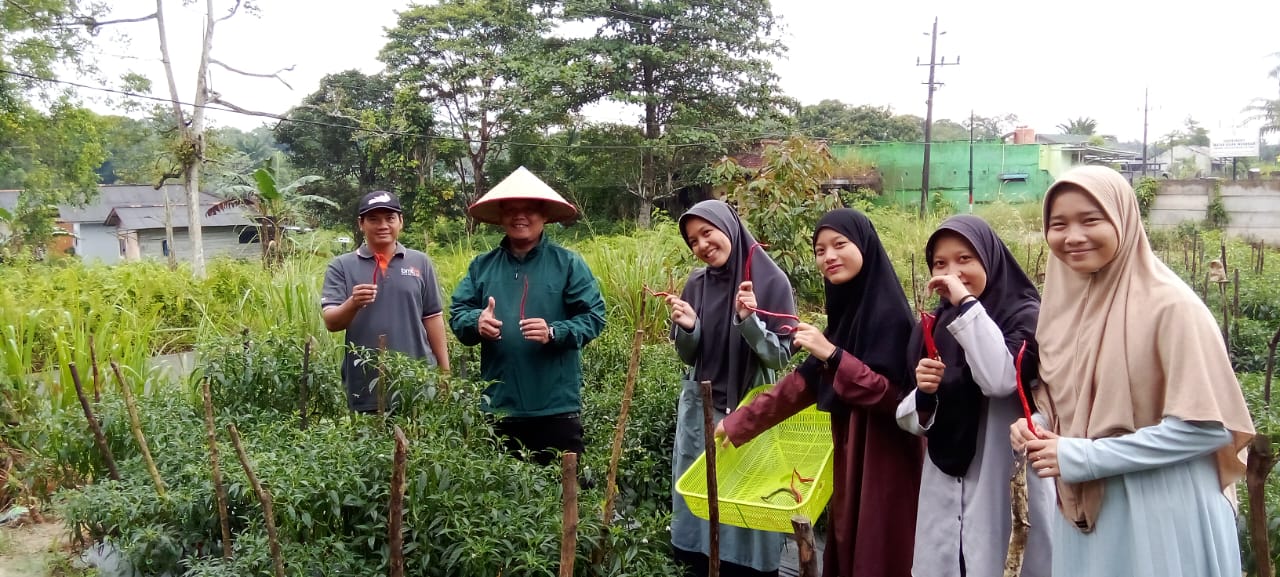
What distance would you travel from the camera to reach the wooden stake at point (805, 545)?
1.14m

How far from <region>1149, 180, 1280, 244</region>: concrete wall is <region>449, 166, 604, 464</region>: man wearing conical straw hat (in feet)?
56.7

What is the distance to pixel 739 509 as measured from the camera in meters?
1.93

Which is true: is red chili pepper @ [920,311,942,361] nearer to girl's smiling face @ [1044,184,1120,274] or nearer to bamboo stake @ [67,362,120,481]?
girl's smiling face @ [1044,184,1120,274]

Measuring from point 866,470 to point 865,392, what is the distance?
0.75ft

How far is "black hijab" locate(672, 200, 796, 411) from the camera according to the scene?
2.42 metres

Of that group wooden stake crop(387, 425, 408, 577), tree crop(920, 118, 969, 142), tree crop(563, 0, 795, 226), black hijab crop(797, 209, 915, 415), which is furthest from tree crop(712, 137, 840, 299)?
tree crop(920, 118, 969, 142)

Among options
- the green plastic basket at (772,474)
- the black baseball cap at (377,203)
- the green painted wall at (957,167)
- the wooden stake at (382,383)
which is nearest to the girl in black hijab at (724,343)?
the green plastic basket at (772,474)

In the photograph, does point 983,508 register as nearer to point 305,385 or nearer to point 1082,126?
point 305,385

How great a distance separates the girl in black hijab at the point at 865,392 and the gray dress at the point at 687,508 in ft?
0.94

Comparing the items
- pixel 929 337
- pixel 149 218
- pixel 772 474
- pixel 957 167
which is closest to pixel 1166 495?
pixel 929 337

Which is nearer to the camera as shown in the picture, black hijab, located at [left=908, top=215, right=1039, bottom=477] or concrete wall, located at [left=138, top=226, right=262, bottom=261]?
black hijab, located at [left=908, top=215, right=1039, bottom=477]

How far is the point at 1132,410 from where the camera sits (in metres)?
1.39

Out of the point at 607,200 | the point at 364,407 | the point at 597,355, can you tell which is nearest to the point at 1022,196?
the point at 607,200

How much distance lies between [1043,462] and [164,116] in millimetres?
20404
